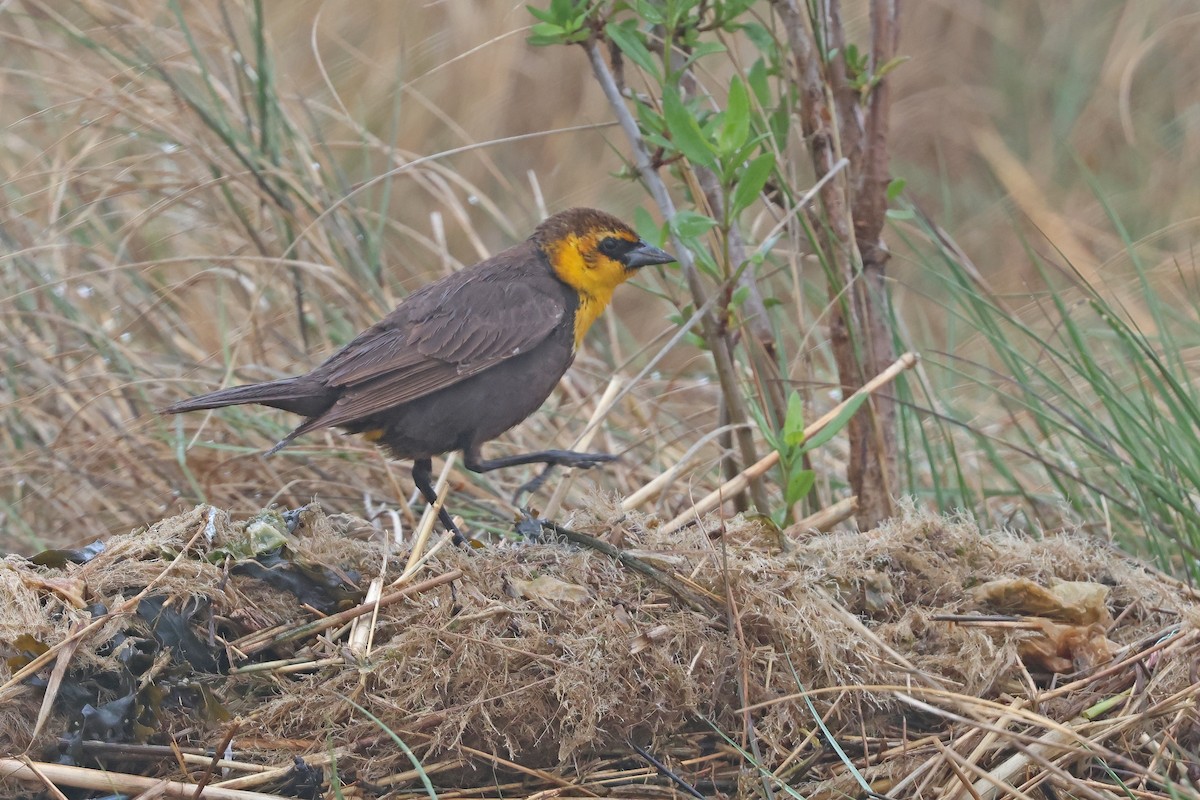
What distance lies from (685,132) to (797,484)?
3.31 ft

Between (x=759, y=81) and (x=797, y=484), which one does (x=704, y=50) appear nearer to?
(x=759, y=81)

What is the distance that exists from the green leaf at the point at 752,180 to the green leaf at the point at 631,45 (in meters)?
0.42

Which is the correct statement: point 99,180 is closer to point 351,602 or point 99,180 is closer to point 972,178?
point 351,602

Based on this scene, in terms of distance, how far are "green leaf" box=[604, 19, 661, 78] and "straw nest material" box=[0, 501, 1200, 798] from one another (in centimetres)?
138

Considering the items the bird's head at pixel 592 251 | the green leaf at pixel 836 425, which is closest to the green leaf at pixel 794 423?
the green leaf at pixel 836 425

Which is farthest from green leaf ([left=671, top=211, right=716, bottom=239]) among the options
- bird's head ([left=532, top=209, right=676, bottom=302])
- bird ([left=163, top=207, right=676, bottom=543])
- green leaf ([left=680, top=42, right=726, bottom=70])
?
bird's head ([left=532, top=209, right=676, bottom=302])

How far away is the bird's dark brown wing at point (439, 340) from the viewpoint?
4.04 m

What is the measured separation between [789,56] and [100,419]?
9.36ft

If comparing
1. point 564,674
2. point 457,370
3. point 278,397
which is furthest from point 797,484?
point 278,397

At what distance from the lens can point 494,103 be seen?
28.2 feet

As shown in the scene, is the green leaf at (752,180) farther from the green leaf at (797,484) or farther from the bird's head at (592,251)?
the bird's head at (592,251)

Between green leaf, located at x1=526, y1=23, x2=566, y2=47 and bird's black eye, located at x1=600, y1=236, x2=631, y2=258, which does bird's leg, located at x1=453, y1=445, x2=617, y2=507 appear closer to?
bird's black eye, located at x1=600, y1=236, x2=631, y2=258

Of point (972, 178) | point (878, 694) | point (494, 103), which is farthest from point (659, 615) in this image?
point (972, 178)

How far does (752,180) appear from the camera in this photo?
338 centimetres
